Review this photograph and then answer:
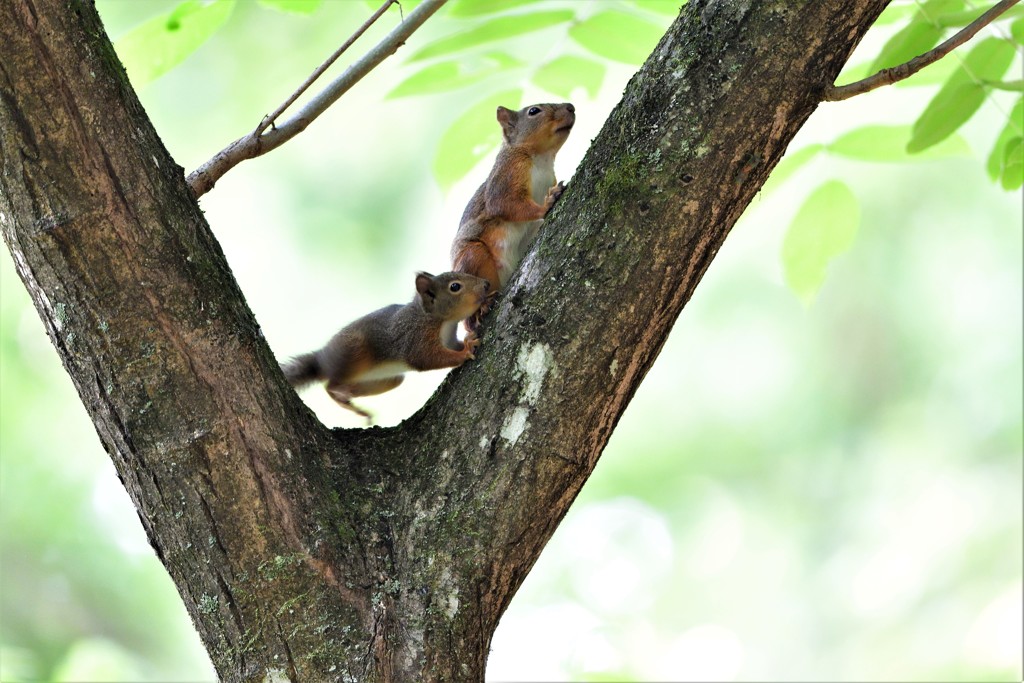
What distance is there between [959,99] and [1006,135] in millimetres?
332

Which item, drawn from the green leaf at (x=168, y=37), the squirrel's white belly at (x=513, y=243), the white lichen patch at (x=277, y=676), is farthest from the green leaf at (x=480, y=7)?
the white lichen patch at (x=277, y=676)

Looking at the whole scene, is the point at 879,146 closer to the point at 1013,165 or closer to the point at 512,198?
the point at 1013,165

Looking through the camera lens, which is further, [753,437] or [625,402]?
[753,437]

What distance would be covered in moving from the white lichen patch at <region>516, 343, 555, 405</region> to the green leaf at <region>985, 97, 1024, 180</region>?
162 centimetres

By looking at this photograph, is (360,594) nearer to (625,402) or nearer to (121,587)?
(625,402)

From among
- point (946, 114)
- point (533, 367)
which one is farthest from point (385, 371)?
point (946, 114)

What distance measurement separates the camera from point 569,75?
3.56 metres

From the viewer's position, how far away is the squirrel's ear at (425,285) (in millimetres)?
3954

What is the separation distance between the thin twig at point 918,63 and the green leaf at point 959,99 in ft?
1.96

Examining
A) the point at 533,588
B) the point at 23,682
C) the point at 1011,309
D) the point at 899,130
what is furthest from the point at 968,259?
the point at 23,682

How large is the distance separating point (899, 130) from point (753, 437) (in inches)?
306

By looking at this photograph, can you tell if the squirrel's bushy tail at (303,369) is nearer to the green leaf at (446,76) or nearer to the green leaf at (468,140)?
the green leaf at (468,140)

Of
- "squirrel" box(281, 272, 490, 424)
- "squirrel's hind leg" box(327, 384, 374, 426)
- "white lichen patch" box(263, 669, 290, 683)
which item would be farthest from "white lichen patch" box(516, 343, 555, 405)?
→ "squirrel's hind leg" box(327, 384, 374, 426)

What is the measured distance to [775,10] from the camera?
8.31ft
